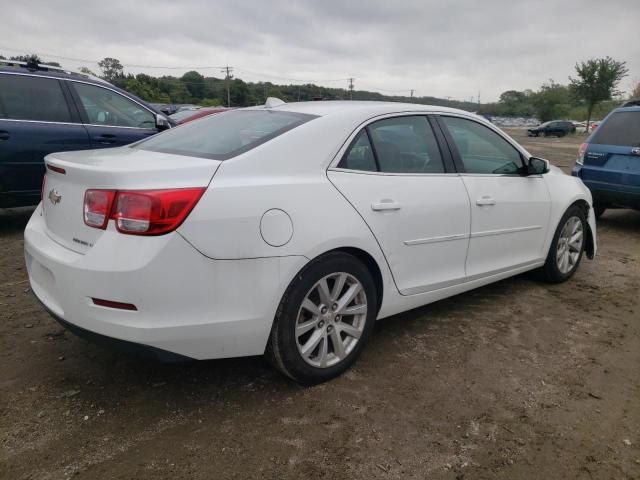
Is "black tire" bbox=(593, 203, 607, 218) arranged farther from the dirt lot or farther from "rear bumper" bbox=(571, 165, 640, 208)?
the dirt lot

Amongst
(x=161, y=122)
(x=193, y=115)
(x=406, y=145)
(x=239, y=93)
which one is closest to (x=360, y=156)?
(x=406, y=145)

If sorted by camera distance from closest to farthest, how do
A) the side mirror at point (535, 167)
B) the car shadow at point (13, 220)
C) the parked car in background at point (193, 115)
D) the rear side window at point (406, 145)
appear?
the rear side window at point (406, 145)
the side mirror at point (535, 167)
the car shadow at point (13, 220)
the parked car in background at point (193, 115)

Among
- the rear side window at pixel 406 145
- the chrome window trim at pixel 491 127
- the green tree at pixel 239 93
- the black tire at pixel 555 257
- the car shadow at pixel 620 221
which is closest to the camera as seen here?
the rear side window at pixel 406 145

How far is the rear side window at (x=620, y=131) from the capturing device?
21.5 ft

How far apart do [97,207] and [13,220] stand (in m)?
4.91

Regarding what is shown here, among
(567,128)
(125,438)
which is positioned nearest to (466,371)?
(125,438)

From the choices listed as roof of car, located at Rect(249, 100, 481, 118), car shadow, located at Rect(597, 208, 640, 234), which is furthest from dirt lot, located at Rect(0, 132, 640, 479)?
car shadow, located at Rect(597, 208, 640, 234)

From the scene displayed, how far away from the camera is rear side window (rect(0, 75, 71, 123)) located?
5.42 m

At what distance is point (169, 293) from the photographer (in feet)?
7.29

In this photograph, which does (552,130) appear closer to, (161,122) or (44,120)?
(161,122)

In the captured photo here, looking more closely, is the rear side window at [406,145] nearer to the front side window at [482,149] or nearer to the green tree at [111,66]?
the front side window at [482,149]

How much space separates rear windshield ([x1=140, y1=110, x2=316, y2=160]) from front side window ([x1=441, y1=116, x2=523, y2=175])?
4.08 ft

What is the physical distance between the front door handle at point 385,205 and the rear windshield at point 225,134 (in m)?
0.61

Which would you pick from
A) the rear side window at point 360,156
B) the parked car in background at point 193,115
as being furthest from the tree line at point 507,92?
the rear side window at point 360,156
